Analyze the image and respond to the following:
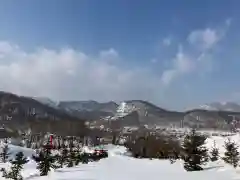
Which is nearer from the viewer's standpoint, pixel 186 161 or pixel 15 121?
pixel 186 161

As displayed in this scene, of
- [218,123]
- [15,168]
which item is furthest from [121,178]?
[218,123]

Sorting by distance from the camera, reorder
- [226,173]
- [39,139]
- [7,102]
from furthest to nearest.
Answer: [7,102] → [39,139] → [226,173]

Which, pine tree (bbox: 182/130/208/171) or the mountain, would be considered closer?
pine tree (bbox: 182/130/208/171)

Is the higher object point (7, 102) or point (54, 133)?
point (7, 102)

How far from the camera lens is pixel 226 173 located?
15.3 m

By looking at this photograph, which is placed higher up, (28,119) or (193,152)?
(28,119)

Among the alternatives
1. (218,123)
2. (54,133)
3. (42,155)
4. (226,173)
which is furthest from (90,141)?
(218,123)

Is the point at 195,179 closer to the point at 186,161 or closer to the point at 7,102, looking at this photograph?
the point at 186,161

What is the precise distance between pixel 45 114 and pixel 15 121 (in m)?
48.1

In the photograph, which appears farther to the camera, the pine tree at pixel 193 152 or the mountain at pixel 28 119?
the mountain at pixel 28 119

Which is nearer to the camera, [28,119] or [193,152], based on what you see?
[193,152]

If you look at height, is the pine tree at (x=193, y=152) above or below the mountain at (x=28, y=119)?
below

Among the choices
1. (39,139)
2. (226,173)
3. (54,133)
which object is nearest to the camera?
(226,173)

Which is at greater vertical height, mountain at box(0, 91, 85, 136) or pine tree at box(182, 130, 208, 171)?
mountain at box(0, 91, 85, 136)
